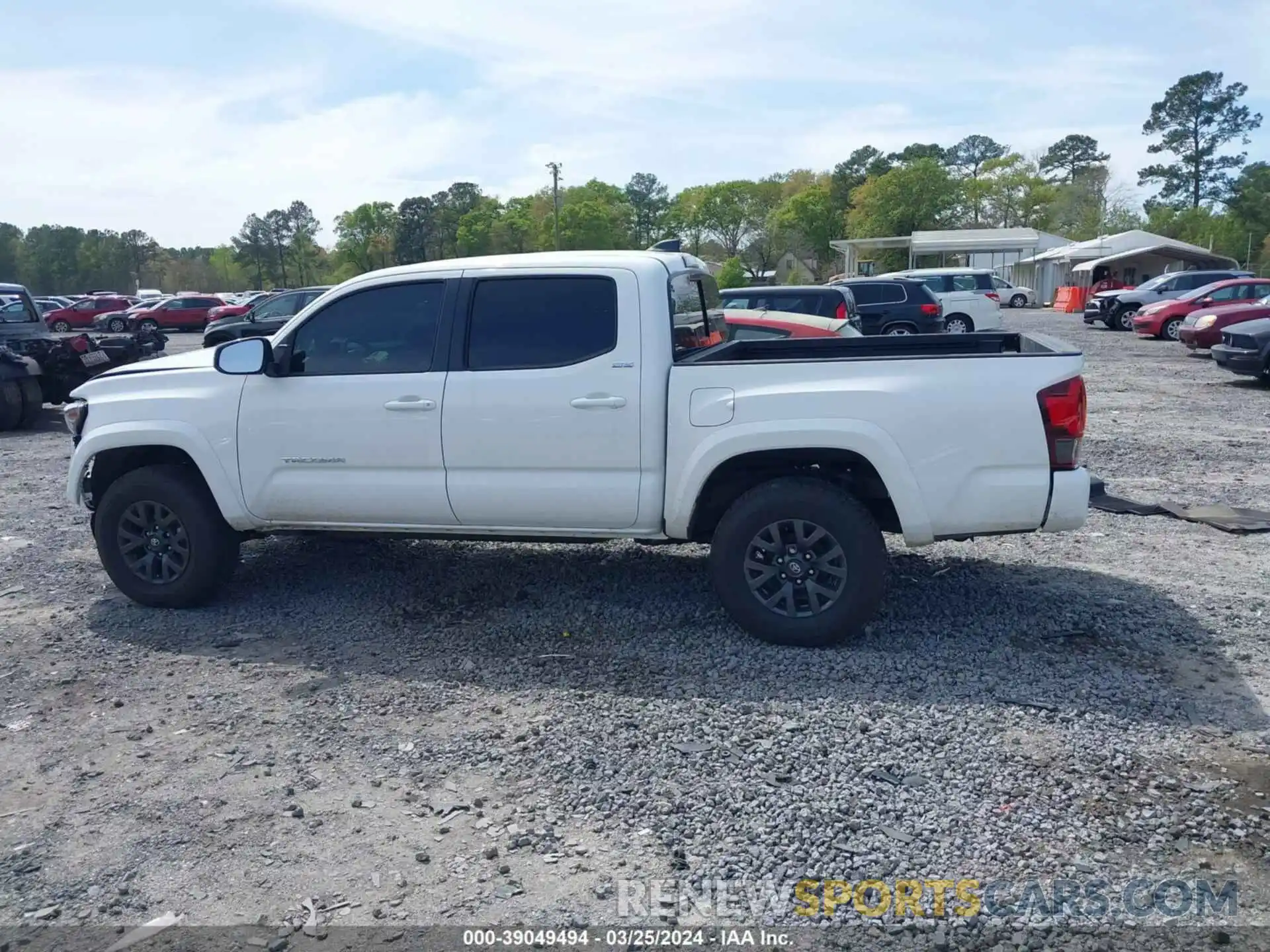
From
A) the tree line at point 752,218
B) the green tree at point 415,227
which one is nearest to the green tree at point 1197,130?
the tree line at point 752,218

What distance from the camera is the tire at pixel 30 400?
14438 mm

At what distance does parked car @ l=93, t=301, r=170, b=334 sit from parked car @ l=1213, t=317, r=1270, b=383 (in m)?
33.5

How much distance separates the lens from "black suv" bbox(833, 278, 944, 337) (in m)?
20.4

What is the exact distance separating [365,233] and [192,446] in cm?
8302

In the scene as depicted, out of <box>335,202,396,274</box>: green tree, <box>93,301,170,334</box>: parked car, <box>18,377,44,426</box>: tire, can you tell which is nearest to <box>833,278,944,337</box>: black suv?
<box>18,377,44,426</box>: tire

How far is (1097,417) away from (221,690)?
11.5 m

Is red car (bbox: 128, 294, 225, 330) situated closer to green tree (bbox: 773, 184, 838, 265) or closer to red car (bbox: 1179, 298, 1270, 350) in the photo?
red car (bbox: 1179, 298, 1270, 350)

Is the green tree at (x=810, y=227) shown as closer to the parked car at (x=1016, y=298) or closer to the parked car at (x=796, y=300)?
the parked car at (x=1016, y=298)

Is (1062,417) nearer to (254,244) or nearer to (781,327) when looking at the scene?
(781,327)

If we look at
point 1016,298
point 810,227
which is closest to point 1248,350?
point 1016,298

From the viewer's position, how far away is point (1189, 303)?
25641mm

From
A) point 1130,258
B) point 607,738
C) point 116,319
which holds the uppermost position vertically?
point 1130,258

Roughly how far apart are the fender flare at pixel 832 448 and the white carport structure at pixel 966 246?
2269 inches

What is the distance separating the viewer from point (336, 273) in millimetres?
90312
